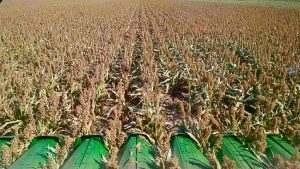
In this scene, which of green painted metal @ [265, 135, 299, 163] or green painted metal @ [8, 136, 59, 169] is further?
green painted metal @ [265, 135, 299, 163]

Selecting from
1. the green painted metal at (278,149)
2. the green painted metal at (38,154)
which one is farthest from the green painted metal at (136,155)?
the green painted metal at (278,149)

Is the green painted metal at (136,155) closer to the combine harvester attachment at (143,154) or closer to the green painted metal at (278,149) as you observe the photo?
the combine harvester attachment at (143,154)

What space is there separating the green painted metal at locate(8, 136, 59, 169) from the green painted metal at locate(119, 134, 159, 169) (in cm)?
65

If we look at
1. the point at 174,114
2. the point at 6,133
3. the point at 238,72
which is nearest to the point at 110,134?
the point at 6,133

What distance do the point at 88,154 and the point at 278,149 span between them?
1.77 meters

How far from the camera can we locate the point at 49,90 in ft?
17.4

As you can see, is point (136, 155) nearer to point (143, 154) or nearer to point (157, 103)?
point (143, 154)

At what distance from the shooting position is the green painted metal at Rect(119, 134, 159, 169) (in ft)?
8.38

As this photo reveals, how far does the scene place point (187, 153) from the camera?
2.76m

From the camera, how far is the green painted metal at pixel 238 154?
2596 mm

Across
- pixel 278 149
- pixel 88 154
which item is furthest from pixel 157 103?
pixel 278 149

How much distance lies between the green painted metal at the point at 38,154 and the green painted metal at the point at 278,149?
2.01 meters

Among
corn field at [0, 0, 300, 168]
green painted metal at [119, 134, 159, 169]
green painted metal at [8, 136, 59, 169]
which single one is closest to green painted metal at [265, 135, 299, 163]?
corn field at [0, 0, 300, 168]

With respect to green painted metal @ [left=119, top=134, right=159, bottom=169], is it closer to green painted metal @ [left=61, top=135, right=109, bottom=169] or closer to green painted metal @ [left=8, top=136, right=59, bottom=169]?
green painted metal @ [left=61, top=135, right=109, bottom=169]
